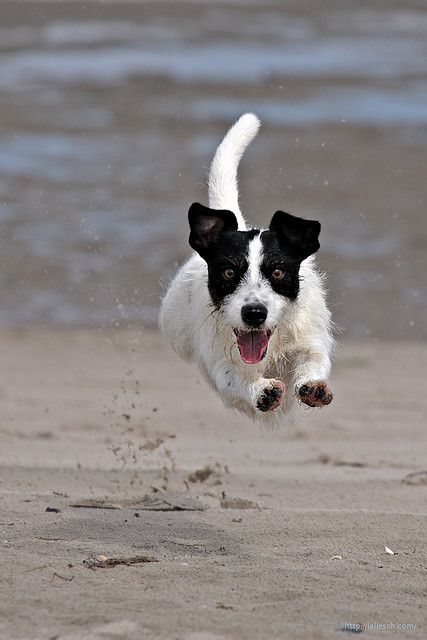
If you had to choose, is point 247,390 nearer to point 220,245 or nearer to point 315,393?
point 315,393

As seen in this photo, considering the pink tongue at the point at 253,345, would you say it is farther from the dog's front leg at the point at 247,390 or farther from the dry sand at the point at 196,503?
the dry sand at the point at 196,503

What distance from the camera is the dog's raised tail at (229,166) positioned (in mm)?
7242

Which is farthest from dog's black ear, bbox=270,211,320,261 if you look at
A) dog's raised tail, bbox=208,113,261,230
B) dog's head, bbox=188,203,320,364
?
dog's raised tail, bbox=208,113,261,230

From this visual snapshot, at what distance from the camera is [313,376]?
602cm

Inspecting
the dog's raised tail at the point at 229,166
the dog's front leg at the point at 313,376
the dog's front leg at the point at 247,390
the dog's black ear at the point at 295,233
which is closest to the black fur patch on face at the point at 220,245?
the dog's black ear at the point at 295,233

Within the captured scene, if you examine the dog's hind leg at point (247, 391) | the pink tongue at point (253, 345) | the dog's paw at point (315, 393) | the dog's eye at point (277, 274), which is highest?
the dog's eye at point (277, 274)

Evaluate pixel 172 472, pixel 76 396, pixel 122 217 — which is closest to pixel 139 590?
pixel 172 472

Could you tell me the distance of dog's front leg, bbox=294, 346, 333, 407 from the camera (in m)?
5.79

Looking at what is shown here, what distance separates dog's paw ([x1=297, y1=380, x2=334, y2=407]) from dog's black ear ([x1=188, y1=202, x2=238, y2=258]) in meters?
0.77

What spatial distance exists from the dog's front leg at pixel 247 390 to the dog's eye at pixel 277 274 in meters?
0.44

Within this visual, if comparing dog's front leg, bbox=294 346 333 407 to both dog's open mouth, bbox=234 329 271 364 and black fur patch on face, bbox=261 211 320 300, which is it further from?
black fur patch on face, bbox=261 211 320 300

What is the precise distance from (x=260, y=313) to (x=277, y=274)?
0.24m

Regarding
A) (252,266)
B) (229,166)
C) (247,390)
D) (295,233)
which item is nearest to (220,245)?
(252,266)

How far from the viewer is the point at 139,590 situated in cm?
545
